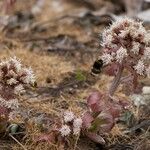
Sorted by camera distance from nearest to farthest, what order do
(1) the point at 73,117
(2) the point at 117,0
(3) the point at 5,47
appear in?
1. (1) the point at 73,117
2. (3) the point at 5,47
3. (2) the point at 117,0

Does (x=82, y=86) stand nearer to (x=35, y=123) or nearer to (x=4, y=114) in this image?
(x=35, y=123)

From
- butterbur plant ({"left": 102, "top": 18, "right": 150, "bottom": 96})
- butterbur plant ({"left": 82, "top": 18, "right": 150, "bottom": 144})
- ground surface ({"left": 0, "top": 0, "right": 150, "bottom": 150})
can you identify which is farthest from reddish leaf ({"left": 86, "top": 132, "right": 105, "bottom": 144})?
butterbur plant ({"left": 102, "top": 18, "right": 150, "bottom": 96})

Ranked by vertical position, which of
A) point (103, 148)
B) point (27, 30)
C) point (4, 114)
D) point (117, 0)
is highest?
point (117, 0)

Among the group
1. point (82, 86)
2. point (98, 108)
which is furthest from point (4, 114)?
point (82, 86)

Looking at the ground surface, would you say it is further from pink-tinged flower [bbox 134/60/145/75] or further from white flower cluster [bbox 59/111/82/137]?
pink-tinged flower [bbox 134/60/145/75]

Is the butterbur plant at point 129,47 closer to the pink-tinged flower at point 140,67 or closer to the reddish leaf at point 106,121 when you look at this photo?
the pink-tinged flower at point 140,67

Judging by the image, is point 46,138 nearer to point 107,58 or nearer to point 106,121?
point 106,121

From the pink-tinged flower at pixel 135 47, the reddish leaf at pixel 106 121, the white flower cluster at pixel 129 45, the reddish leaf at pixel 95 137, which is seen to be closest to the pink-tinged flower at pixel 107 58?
the white flower cluster at pixel 129 45
